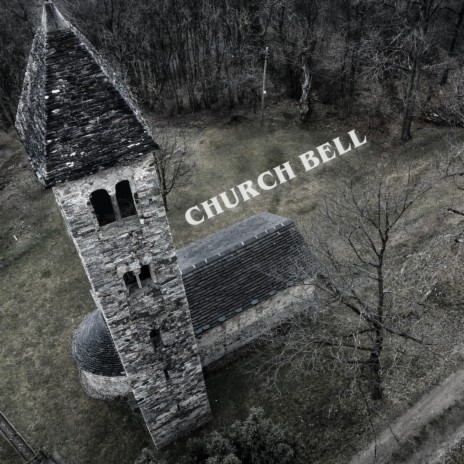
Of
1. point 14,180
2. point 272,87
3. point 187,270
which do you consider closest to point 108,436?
point 187,270

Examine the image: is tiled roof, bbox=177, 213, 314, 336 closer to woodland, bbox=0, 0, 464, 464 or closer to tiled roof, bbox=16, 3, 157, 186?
woodland, bbox=0, 0, 464, 464

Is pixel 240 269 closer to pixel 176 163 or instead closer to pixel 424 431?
pixel 424 431

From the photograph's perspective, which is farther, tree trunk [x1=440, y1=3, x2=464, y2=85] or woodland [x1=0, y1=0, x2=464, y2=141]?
woodland [x1=0, y1=0, x2=464, y2=141]

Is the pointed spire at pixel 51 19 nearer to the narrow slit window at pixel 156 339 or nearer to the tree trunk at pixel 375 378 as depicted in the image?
the narrow slit window at pixel 156 339

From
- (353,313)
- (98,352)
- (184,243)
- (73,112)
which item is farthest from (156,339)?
(184,243)

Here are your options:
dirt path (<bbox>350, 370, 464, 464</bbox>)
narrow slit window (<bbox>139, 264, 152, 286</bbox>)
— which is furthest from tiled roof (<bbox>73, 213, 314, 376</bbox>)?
dirt path (<bbox>350, 370, 464, 464</bbox>)

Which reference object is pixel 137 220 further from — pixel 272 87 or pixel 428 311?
pixel 272 87
